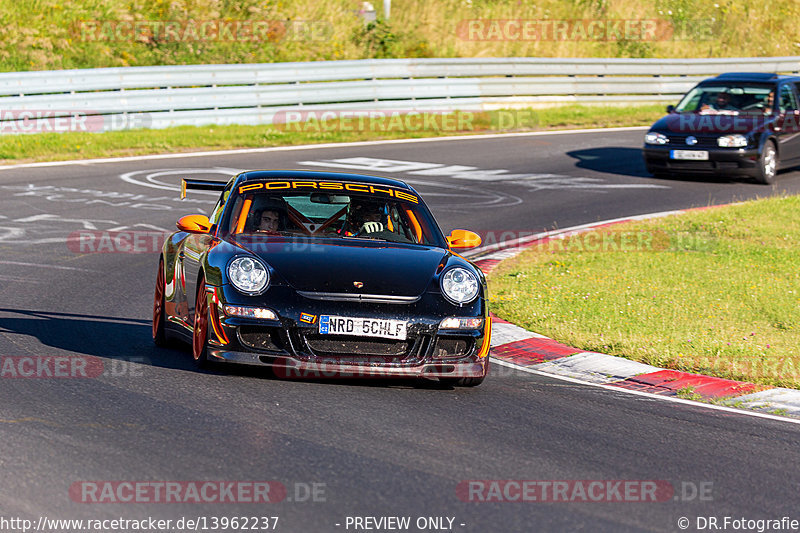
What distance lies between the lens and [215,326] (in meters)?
7.29

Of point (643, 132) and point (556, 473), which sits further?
point (643, 132)

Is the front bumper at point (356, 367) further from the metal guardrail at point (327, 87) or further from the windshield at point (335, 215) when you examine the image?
the metal guardrail at point (327, 87)

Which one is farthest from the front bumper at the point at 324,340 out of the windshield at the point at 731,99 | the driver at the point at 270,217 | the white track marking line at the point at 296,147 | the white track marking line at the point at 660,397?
the windshield at the point at 731,99

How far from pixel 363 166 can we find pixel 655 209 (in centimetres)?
533

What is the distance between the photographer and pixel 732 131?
64.4ft

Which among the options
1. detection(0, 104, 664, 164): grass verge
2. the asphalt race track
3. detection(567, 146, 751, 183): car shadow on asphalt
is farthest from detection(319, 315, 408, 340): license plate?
detection(0, 104, 664, 164): grass verge

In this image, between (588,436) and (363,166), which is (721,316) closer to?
(588,436)

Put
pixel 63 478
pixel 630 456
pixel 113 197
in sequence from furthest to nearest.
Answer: pixel 113 197
pixel 630 456
pixel 63 478

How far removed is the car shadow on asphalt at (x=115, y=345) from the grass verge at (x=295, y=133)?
11.1m

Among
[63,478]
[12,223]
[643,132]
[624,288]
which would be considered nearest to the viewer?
[63,478]

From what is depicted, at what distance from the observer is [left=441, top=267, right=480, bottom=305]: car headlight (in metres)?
7.55

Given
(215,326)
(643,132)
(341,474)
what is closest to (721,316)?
(215,326)

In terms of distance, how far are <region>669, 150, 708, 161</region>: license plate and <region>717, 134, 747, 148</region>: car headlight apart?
30cm

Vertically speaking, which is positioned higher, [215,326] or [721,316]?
[215,326]
